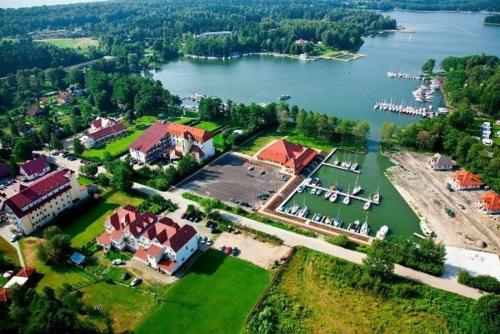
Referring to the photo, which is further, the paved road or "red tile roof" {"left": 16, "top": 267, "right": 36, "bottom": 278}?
"red tile roof" {"left": 16, "top": 267, "right": 36, "bottom": 278}

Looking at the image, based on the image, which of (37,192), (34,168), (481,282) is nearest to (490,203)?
(481,282)

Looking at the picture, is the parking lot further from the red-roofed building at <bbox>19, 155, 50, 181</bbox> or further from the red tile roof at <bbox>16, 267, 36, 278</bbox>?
the red-roofed building at <bbox>19, 155, 50, 181</bbox>

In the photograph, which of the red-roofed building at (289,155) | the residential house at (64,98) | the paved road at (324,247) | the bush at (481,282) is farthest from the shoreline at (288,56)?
the bush at (481,282)

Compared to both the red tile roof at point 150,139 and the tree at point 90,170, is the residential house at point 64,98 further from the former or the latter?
the tree at point 90,170

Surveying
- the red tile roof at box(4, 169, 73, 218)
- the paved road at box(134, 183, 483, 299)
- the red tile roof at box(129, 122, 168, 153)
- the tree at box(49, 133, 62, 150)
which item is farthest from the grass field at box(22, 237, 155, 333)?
the tree at box(49, 133, 62, 150)

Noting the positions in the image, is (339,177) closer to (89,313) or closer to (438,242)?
(438,242)

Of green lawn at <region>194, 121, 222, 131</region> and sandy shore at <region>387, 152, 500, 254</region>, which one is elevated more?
green lawn at <region>194, 121, 222, 131</region>

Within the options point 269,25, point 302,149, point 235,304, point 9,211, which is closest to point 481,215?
point 302,149
